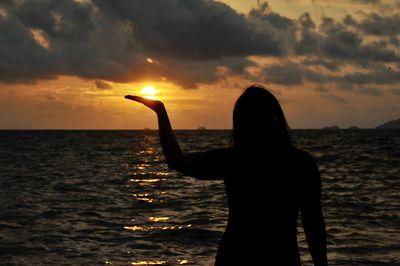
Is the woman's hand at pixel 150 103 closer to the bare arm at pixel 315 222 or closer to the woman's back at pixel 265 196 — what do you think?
the woman's back at pixel 265 196

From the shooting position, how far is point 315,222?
2.84m

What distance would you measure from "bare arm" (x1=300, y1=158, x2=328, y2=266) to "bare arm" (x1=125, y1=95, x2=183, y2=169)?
27.6 inches

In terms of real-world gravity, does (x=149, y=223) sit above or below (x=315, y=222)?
below

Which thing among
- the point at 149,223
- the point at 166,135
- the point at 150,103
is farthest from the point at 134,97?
the point at 149,223

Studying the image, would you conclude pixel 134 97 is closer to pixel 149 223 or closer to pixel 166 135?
pixel 166 135

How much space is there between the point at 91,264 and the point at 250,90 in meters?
8.07

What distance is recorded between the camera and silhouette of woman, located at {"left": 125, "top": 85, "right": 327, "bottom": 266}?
2.75m

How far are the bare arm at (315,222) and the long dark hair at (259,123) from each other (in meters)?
0.28

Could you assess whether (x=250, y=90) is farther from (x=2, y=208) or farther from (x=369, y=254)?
(x=2, y=208)

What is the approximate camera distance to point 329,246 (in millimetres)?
11453

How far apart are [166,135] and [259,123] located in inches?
19.3

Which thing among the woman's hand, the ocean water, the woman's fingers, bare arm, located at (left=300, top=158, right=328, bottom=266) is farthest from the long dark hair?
the ocean water

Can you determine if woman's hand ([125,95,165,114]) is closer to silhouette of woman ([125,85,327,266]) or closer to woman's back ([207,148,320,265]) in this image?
silhouette of woman ([125,85,327,266])

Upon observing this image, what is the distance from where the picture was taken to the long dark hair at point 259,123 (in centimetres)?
279
